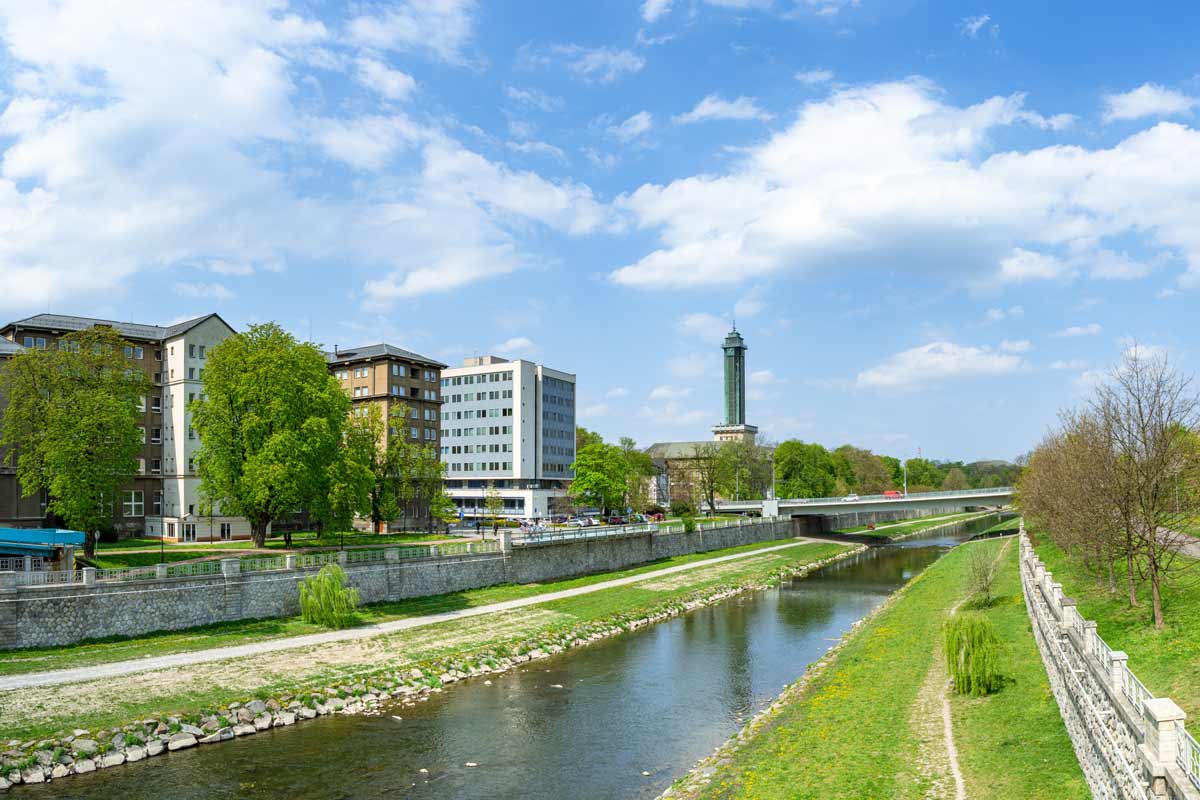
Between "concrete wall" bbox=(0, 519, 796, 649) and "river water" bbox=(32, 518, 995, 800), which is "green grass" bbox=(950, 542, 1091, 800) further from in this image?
"concrete wall" bbox=(0, 519, 796, 649)


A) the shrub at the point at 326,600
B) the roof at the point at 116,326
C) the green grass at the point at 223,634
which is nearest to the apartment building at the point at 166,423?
the roof at the point at 116,326

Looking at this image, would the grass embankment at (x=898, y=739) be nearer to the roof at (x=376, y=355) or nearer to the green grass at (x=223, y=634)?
the green grass at (x=223, y=634)

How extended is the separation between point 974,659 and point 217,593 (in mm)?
35382

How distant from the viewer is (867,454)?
598 feet

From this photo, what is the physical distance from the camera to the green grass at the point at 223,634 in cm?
3253

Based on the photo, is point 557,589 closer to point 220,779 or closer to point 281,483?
point 281,483

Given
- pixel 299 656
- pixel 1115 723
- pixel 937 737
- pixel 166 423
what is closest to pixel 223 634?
pixel 299 656

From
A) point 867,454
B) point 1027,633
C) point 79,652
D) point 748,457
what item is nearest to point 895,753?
point 1027,633

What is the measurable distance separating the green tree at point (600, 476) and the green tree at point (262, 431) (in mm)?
45222

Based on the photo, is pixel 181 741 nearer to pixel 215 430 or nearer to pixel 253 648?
pixel 253 648

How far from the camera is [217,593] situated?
135 ft

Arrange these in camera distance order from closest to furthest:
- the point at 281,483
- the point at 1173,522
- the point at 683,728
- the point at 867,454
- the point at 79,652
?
the point at 683,728
the point at 1173,522
the point at 79,652
the point at 281,483
the point at 867,454

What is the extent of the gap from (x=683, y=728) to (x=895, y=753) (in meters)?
9.36

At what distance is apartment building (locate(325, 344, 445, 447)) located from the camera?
327 feet
